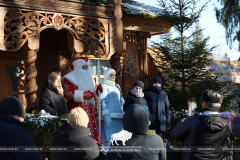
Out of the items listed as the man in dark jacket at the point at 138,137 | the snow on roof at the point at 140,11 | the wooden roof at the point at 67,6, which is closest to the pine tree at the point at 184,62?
the snow on roof at the point at 140,11

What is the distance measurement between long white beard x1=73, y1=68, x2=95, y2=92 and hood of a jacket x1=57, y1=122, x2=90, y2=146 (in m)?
3.05

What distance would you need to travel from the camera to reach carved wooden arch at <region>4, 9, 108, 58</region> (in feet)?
21.6

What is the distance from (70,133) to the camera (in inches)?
114

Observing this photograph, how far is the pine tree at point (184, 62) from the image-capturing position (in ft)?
28.3

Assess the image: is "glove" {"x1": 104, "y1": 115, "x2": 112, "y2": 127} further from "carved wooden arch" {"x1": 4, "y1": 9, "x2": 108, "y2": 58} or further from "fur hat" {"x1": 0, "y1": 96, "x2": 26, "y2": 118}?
"fur hat" {"x1": 0, "y1": 96, "x2": 26, "y2": 118}

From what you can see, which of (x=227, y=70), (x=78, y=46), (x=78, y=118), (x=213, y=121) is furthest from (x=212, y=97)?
(x=227, y=70)

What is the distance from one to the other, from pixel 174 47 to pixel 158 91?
9.79 feet

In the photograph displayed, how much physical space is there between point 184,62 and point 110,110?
143 inches

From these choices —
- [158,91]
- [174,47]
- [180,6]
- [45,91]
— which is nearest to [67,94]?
[45,91]

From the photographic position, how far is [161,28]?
10.6m

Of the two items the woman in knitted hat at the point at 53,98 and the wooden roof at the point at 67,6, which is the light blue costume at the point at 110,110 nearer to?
the woman in knitted hat at the point at 53,98

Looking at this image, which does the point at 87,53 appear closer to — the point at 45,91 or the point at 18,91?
the point at 18,91

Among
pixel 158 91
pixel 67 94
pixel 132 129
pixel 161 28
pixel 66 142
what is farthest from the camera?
pixel 161 28

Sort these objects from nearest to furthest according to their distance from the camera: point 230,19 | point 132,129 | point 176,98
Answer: point 132,129
point 176,98
point 230,19
